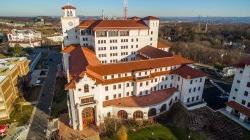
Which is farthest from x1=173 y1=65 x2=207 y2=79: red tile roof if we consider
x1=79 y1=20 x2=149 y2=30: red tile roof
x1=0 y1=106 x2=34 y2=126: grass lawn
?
x1=0 y1=106 x2=34 y2=126: grass lawn

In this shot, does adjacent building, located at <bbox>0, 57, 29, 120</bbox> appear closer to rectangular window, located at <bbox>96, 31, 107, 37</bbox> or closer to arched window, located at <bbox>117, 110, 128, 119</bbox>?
rectangular window, located at <bbox>96, 31, 107, 37</bbox>

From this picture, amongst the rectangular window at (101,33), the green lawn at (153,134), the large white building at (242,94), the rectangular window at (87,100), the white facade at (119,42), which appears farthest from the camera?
the white facade at (119,42)

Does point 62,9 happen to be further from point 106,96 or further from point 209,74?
point 209,74

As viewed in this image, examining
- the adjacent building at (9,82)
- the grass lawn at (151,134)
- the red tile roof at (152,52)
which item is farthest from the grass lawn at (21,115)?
the red tile roof at (152,52)

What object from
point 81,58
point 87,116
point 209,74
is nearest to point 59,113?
point 87,116

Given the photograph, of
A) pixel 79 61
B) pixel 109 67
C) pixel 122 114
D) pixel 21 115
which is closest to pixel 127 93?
pixel 122 114

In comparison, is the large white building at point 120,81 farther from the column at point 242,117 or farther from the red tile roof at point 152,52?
the column at point 242,117

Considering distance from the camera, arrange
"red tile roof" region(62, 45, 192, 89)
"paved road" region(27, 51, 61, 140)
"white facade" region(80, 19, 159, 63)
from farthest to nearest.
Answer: "white facade" region(80, 19, 159, 63), "red tile roof" region(62, 45, 192, 89), "paved road" region(27, 51, 61, 140)
